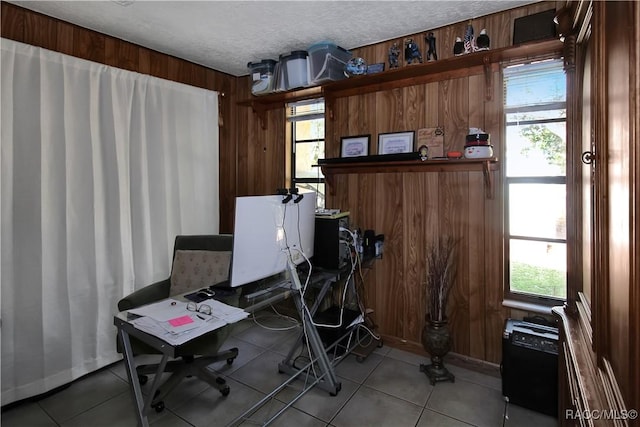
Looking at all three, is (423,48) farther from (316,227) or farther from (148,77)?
(148,77)

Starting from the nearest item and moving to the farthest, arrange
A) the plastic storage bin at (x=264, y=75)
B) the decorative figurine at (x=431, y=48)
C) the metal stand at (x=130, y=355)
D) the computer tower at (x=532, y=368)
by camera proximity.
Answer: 1. the metal stand at (x=130, y=355)
2. the computer tower at (x=532, y=368)
3. the decorative figurine at (x=431, y=48)
4. the plastic storage bin at (x=264, y=75)

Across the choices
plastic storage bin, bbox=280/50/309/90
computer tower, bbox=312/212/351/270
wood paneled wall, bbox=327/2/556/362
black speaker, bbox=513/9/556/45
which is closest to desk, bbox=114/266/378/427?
computer tower, bbox=312/212/351/270

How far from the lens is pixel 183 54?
118 inches

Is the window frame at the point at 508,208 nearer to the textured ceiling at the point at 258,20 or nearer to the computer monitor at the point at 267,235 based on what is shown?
the textured ceiling at the point at 258,20

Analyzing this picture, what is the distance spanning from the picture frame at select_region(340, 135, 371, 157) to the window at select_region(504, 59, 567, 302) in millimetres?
1061

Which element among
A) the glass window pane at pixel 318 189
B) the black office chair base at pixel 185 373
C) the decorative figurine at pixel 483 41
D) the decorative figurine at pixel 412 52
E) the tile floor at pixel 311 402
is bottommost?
the tile floor at pixel 311 402

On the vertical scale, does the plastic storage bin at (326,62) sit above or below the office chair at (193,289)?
above

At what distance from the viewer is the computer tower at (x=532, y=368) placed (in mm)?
1871

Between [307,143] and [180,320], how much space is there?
2323mm

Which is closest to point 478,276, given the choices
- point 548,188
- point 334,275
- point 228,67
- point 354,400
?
point 548,188

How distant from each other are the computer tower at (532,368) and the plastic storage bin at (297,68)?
247 cm

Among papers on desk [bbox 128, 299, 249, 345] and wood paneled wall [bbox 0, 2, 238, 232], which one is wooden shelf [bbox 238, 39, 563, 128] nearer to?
wood paneled wall [bbox 0, 2, 238, 232]

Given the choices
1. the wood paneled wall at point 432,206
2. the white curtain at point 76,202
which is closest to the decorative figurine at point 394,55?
the wood paneled wall at point 432,206

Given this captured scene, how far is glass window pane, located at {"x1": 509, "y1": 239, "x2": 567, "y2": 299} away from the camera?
7.16 ft
